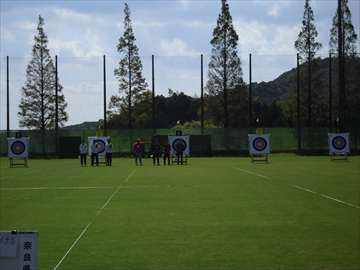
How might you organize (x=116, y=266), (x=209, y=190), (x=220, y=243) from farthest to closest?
(x=209, y=190), (x=220, y=243), (x=116, y=266)

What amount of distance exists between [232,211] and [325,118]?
199 feet

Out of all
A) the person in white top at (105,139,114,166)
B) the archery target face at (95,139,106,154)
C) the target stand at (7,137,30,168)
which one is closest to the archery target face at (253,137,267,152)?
the person in white top at (105,139,114,166)

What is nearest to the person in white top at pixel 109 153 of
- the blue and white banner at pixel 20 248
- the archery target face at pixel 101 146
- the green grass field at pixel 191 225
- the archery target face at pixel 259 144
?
the archery target face at pixel 101 146

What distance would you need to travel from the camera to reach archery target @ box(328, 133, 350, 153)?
43634 millimetres

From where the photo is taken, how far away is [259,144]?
44.0m

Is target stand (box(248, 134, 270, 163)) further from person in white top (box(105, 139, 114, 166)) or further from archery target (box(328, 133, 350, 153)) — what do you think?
person in white top (box(105, 139, 114, 166))

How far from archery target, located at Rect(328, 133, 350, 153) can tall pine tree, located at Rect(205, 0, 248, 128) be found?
23985 millimetres

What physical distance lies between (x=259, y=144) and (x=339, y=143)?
20.6ft

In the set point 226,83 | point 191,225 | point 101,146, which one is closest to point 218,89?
point 226,83

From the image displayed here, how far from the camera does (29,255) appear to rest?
13.7 feet

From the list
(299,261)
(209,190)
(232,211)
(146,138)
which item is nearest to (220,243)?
(299,261)

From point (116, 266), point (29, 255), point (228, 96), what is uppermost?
point (228, 96)

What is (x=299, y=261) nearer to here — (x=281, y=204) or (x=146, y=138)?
(x=281, y=204)

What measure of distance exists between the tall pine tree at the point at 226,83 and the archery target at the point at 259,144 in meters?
23.2
